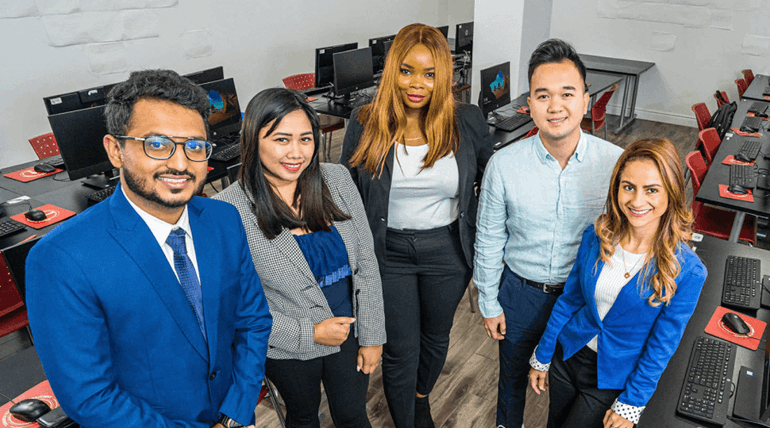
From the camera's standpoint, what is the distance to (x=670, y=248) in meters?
1.51

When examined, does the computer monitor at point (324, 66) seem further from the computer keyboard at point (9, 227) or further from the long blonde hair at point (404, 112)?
the long blonde hair at point (404, 112)

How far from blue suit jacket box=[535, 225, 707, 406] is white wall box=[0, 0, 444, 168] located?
5.42 m

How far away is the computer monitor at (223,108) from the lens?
13.8 feet

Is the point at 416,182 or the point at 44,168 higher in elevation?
the point at 416,182

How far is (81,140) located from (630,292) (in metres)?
3.35

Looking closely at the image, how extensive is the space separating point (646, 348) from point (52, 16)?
5771 millimetres

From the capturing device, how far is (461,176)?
6.40ft

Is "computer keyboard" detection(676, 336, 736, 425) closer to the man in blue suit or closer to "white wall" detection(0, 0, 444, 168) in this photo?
the man in blue suit

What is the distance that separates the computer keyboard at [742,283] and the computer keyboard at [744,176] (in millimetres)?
1367

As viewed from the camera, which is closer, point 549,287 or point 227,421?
point 227,421

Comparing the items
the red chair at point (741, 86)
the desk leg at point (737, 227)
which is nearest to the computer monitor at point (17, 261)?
the desk leg at point (737, 227)

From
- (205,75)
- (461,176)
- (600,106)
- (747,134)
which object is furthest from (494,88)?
(461,176)

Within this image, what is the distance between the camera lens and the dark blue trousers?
1.87m

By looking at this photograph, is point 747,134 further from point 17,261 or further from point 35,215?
point 35,215
